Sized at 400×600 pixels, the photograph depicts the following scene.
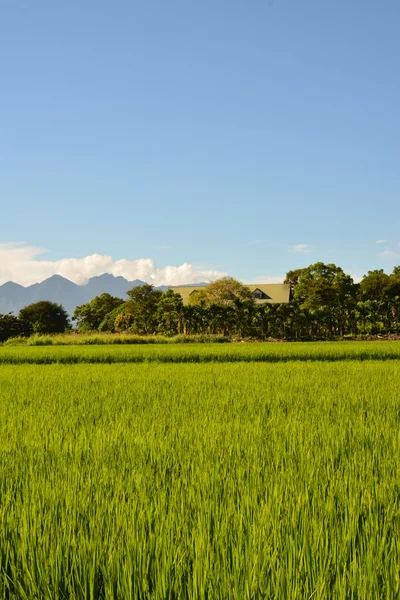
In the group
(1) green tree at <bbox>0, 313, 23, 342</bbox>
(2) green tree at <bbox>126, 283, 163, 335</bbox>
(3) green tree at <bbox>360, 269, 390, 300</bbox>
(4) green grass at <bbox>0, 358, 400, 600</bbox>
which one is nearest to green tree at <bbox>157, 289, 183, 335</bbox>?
(2) green tree at <bbox>126, 283, 163, 335</bbox>

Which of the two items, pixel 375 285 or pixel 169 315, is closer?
pixel 169 315

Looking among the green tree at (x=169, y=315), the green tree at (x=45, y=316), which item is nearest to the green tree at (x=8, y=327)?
the green tree at (x=45, y=316)

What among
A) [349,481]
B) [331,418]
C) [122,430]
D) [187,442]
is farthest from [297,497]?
[331,418]

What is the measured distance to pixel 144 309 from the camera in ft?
153

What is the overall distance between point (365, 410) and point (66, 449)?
132 inches

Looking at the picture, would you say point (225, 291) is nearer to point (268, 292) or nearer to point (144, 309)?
point (144, 309)

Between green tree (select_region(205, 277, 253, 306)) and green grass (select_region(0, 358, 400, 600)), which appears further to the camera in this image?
green tree (select_region(205, 277, 253, 306))

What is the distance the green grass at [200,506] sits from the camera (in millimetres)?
1604

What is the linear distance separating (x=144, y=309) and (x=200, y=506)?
44607 mm

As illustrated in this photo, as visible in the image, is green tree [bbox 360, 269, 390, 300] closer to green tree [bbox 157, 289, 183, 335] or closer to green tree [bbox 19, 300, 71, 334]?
green tree [bbox 157, 289, 183, 335]

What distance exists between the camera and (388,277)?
166 ft

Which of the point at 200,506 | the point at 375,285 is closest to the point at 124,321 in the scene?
the point at 375,285

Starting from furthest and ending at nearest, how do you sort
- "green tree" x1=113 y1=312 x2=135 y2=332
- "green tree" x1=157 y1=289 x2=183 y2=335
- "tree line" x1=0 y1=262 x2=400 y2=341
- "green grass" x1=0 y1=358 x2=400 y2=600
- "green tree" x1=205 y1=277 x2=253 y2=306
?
"green tree" x1=113 y1=312 x2=135 y2=332 → "green tree" x1=205 y1=277 x2=253 y2=306 → "green tree" x1=157 y1=289 x2=183 y2=335 → "tree line" x1=0 y1=262 x2=400 y2=341 → "green grass" x1=0 y1=358 x2=400 y2=600

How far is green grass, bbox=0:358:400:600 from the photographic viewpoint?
5.26 feet
